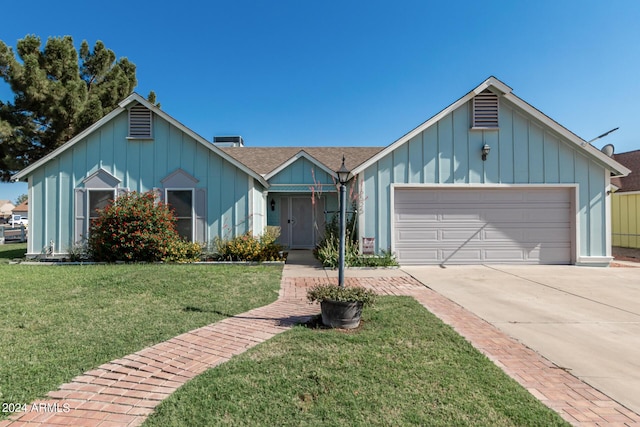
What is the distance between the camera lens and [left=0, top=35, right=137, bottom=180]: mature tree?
619 inches

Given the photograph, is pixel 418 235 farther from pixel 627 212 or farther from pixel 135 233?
pixel 627 212

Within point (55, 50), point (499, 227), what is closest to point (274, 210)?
point (499, 227)

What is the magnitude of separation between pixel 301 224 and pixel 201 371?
1115 centimetres

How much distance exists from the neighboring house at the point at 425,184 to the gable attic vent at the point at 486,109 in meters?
0.03

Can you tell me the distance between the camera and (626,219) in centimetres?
1505

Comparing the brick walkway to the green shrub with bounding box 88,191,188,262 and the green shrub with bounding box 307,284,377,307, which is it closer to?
the green shrub with bounding box 307,284,377,307

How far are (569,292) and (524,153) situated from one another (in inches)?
A: 188

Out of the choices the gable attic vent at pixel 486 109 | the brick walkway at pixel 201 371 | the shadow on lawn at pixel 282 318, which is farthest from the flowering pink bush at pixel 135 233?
the gable attic vent at pixel 486 109

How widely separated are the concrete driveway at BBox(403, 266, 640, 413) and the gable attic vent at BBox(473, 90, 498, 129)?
169 inches

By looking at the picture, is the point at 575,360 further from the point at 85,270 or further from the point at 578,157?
the point at 85,270

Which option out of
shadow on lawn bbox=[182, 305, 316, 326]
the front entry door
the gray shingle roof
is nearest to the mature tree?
the gray shingle roof

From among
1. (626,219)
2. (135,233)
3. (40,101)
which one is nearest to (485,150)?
(135,233)

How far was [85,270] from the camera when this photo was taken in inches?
331

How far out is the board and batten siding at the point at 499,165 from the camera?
982 cm
